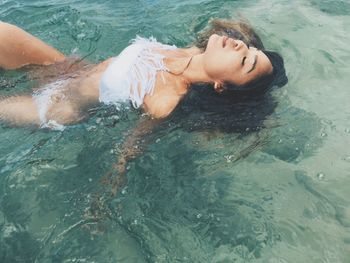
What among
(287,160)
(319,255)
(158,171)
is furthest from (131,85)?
(319,255)

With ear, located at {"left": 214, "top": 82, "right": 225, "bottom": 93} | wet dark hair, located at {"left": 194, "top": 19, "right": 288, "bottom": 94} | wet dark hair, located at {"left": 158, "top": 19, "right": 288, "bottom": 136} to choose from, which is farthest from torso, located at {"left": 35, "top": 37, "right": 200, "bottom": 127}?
wet dark hair, located at {"left": 194, "top": 19, "right": 288, "bottom": 94}

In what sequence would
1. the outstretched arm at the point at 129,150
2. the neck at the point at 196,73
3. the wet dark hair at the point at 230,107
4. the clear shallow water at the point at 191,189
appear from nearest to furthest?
1. the clear shallow water at the point at 191,189
2. the outstretched arm at the point at 129,150
3. the wet dark hair at the point at 230,107
4. the neck at the point at 196,73

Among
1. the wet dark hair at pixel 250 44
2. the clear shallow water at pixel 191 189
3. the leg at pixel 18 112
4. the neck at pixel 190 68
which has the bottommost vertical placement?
the clear shallow water at pixel 191 189

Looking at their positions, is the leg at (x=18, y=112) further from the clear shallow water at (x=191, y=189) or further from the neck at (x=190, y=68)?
the neck at (x=190, y=68)

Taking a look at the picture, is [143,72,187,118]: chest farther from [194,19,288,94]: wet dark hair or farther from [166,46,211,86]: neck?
[194,19,288,94]: wet dark hair

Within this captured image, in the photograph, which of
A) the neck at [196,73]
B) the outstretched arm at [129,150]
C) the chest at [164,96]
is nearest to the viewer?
the outstretched arm at [129,150]

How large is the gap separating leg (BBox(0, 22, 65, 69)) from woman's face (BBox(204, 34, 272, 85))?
5.70 ft

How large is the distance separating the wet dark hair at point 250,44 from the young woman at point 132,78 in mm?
17

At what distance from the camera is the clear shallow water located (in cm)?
335

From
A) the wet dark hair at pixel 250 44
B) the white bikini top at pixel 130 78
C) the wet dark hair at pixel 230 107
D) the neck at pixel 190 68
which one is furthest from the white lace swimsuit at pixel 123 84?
the wet dark hair at pixel 250 44

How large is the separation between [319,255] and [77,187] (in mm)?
1996

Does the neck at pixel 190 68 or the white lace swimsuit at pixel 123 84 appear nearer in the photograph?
the white lace swimsuit at pixel 123 84

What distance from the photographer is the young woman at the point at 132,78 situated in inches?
170

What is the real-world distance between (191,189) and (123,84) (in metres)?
1.31
